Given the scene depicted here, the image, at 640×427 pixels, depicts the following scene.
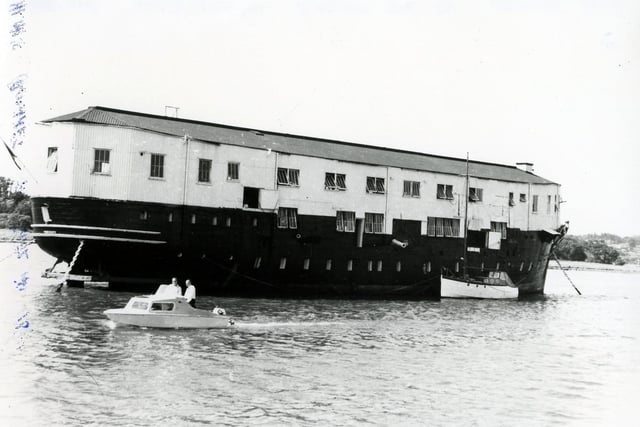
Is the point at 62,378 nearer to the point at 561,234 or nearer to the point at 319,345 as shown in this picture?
the point at 319,345

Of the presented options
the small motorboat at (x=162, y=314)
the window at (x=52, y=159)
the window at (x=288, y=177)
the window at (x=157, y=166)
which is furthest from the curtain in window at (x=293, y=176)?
the small motorboat at (x=162, y=314)

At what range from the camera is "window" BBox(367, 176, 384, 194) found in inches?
1998

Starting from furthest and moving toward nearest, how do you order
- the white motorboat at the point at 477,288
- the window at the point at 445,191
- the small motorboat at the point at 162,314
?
the window at the point at 445,191, the white motorboat at the point at 477,288, the small motorboat at the point at 162,314

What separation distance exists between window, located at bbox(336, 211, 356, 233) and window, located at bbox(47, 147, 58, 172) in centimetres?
1887

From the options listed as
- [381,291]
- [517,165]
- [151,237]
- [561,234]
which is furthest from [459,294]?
[151,237]

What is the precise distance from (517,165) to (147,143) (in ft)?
133

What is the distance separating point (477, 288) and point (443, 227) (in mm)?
5439

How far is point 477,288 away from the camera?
5447 centimetres

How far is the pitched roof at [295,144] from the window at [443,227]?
3.87 metres

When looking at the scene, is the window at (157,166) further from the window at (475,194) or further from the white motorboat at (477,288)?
the window at (475,194)

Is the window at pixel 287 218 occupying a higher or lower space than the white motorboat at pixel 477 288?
higher

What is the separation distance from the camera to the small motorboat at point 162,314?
28.8 metres

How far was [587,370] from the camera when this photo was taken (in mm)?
25938

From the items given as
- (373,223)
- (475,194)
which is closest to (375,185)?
(373,223)
